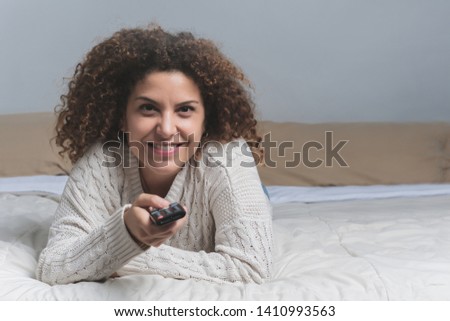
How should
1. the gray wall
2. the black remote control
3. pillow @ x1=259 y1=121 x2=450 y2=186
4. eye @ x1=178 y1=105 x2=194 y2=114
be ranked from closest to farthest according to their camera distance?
the black remote control → eye @ x1=178 y1=105 x2=194 y2=114 → pillow @ x1=259 y1=121 x2=450 y2=186 → the gray wall

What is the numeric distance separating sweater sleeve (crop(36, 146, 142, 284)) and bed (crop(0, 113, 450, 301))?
0.03 m

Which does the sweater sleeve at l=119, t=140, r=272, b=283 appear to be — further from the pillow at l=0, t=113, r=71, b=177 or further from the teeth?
the pillow at l=0, t=113, r=71, b=177

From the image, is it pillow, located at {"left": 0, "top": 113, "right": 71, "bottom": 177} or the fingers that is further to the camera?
pillow, located at {"left": 0, "top": 113, "right": 71, "bottom": 177}

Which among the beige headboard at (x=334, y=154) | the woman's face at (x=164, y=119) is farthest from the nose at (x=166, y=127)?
the beige headboard at (x=334, y=154)

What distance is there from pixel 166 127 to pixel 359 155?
1120mm

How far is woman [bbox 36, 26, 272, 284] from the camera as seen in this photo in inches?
40.9

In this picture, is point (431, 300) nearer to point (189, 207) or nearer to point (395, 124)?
point (189, 207)

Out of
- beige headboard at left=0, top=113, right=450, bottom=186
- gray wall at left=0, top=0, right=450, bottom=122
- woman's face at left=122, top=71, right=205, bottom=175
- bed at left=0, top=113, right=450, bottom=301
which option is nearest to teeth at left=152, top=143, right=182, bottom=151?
woman's face at left=122, top=71, right=205, bottom=175

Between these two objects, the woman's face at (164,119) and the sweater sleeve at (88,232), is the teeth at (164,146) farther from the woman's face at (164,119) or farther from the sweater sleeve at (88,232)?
the sweater sleeve at (88,232)

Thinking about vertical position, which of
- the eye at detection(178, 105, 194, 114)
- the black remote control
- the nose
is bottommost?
the black remote control

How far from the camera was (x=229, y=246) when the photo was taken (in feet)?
3.51

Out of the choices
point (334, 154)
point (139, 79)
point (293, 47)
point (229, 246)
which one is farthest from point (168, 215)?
point (293, 47)

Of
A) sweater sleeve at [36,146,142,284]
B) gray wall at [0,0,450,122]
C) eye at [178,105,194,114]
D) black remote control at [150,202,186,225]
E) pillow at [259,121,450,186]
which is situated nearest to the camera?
black remote control at [150,202,186,225]
